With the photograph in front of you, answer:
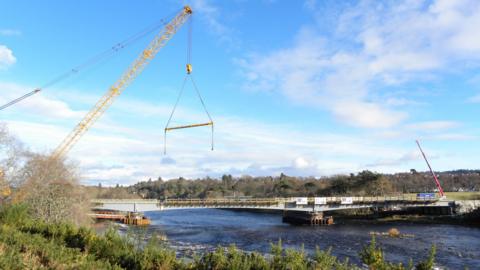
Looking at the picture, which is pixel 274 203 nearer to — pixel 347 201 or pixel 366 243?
pixel 347 201

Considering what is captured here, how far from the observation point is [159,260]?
14.5m

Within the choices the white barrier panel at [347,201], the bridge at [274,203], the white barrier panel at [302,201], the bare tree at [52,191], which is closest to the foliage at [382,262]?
the bare tree at [52,191]

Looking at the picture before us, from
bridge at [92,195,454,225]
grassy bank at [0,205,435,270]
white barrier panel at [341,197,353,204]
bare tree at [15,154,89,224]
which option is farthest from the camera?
white barrier panel at [341,197,353,204]

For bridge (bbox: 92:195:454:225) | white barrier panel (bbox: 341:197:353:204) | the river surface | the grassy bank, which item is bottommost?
the river surface

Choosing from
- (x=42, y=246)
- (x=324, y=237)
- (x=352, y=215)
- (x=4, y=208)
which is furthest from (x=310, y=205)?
(x=42, y=246)

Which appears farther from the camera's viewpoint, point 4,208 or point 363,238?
point 363,238

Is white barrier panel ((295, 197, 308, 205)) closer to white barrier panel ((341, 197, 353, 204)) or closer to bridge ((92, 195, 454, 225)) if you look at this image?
bridge ((92, 195, 454, 225))

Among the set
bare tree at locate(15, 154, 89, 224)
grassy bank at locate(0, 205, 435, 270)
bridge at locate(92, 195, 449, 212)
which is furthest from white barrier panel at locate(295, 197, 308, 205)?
grassy bank at locate(0, 205, 435, 270)

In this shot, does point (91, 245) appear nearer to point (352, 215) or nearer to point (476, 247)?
point (476, 247)

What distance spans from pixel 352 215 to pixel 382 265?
11066cm

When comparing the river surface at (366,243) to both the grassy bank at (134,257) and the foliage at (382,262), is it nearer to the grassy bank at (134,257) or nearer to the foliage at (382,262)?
the grassy bank at (134,257)

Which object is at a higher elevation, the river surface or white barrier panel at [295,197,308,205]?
white barrier panel at [295,197,308,205]

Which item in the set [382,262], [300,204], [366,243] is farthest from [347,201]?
[382,262]

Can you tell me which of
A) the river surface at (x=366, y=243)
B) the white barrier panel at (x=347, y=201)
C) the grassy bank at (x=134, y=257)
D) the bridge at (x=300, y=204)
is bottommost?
the river surface at (x=366, y=243)
